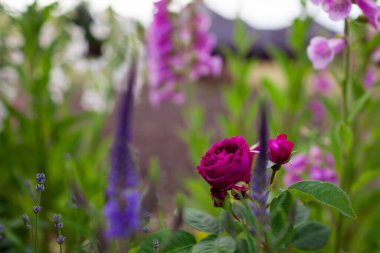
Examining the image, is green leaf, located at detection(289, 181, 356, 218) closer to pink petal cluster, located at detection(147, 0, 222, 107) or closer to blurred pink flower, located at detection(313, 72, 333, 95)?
pink petal cluster, located at detection(147, 0, 222, 107)

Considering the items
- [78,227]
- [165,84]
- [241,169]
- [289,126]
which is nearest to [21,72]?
[165,84]

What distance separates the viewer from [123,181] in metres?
0.54

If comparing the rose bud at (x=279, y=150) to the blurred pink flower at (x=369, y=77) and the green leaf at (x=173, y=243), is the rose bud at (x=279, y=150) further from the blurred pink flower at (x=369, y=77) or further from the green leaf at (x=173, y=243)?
the blurred pink flower at (x=369, y=77)

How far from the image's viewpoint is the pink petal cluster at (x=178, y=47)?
2.19 metres

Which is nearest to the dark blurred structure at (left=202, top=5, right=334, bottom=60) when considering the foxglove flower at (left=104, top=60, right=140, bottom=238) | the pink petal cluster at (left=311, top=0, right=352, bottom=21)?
the pink petal cluster at (left=311, top=0, right=352, bottom=21)

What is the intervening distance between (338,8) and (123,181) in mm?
626

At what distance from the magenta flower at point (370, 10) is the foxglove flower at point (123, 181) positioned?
66cm

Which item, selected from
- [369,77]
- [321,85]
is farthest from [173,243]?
[321,85]

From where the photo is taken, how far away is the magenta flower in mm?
996

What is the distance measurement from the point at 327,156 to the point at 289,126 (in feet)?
1.53

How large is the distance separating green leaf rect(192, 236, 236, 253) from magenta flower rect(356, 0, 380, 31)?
57 cm

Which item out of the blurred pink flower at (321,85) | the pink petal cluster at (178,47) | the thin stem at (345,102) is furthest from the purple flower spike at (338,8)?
the blurred pink flower at (321,85)

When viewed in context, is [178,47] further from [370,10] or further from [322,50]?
[370,10]

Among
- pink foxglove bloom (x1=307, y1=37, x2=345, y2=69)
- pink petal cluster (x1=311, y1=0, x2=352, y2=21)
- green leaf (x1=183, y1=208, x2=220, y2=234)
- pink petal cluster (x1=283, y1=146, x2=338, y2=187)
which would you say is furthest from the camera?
pink petal cluster (x1=283, y1=146, x2=338, y2=187)
